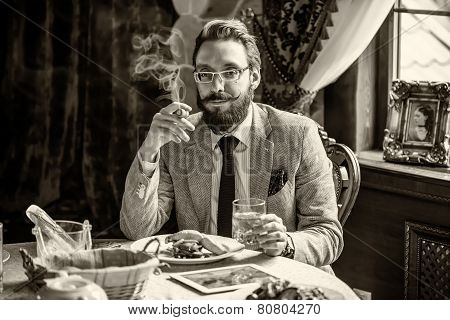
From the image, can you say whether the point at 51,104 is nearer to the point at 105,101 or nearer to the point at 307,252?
the point at 105,101

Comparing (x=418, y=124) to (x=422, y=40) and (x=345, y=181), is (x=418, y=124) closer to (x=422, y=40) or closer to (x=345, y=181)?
(x=422, y=40)

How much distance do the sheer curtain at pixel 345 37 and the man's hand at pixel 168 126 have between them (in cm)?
133

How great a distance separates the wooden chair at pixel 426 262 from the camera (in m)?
3.00

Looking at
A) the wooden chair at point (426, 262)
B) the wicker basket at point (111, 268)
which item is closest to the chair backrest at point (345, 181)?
the wooden chair at point (426, 262)

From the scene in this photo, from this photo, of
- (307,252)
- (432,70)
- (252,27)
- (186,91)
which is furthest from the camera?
(186,91)

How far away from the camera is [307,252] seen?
7.07ft

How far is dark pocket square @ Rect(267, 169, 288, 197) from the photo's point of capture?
244cm

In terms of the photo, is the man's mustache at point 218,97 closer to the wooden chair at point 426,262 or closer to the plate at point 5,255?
the plate at point 5,255

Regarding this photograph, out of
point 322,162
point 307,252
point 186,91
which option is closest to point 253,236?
point 307,252

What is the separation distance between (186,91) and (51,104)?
88 centimetres

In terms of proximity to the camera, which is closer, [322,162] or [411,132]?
[322,162]

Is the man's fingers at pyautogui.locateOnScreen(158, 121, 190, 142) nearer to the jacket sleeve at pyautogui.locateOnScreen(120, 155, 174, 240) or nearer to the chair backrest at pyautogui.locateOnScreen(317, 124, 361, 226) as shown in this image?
the jacket sleeve at pyautogui.locateOnScreen(120, 155, 174, 240)

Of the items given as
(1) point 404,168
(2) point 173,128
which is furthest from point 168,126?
(1) point 404,168

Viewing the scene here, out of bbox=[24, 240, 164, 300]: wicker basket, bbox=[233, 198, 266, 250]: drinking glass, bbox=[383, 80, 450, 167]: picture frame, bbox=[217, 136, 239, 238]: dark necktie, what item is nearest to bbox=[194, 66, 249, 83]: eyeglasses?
bbox=[217, 136, 239, 238]: dark necktie
